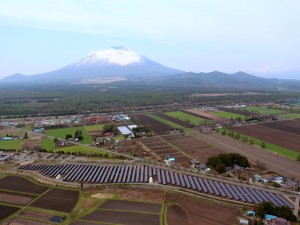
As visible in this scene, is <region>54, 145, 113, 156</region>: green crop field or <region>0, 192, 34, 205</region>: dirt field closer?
<region>0, 192, 34, 205</region>: dirt field

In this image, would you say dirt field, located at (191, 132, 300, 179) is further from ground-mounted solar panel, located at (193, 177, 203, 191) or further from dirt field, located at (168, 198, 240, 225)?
dirt field, located at (168, 198, 240, 225)

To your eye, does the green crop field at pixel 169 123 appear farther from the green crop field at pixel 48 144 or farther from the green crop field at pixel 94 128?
the green crop field at pixel 48 144

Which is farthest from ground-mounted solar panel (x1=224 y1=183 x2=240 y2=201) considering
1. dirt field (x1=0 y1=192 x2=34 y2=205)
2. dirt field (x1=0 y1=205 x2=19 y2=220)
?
dirt field (x1=0 y1=205 x2=19 y2=220)

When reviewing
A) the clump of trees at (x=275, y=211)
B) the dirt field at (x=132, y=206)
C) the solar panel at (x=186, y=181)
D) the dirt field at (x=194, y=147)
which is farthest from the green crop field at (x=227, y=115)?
the dirt field at (x=132, y=206)

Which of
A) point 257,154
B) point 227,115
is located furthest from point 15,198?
point 227,115

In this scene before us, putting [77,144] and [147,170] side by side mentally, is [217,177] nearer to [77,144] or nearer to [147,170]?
[147,170]

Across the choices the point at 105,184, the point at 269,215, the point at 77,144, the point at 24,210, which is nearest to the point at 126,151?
the point at 77,144

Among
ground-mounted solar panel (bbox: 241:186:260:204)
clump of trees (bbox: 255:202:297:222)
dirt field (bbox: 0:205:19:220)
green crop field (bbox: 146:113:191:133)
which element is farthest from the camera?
green crop field (bbox: 146:113:191:133)
